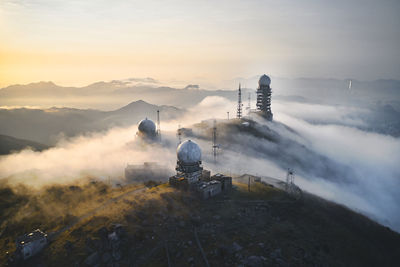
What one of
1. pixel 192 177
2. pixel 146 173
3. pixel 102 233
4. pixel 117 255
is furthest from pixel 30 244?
pixel 146 173

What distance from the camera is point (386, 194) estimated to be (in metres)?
142

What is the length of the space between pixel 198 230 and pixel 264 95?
381 feet

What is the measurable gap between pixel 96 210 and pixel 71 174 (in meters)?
39.3

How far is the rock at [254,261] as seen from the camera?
38.8 m

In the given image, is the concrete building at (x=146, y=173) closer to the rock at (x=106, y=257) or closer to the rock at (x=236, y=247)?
the rock at (x=106, y=257)

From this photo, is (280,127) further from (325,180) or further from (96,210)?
(96,210)

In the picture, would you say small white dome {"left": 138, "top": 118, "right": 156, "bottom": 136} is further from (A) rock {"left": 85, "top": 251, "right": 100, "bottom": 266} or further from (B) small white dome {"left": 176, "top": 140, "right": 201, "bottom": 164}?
(A) rock {"left": 85, "top": 251, "right": 100, "bottom": 266}

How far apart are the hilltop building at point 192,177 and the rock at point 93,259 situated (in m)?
25.1

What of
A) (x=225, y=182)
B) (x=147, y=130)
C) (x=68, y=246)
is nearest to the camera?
(x=68, y=246)

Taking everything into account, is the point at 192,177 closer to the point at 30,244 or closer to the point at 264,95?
the point at 30,244

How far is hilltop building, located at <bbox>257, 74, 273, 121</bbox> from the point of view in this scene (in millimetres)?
146375

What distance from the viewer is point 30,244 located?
135ft

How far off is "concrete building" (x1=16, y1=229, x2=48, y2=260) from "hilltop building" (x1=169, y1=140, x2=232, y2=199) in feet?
94.4

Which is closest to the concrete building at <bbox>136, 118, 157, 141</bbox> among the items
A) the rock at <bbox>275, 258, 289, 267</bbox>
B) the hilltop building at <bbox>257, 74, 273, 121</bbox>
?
the rock at <bbox>275, 258, 289, 267</bbox>
